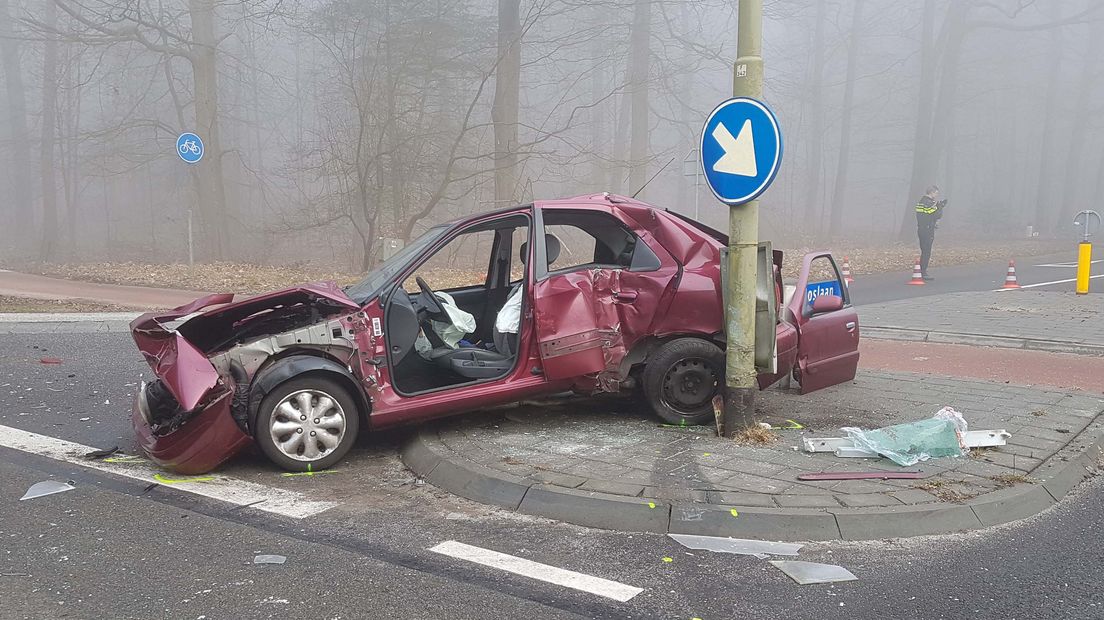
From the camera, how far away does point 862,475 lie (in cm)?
461

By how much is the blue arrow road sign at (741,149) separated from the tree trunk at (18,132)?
117 ft

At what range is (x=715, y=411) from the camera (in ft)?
18.4

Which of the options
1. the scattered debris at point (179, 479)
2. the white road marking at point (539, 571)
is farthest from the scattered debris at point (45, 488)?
the white road marking at point (539, 571)

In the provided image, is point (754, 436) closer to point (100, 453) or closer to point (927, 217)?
point (100, 453)

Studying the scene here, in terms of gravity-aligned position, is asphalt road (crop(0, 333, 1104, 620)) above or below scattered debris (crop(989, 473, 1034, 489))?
below

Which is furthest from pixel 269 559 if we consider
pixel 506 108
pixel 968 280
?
pixel 968 280

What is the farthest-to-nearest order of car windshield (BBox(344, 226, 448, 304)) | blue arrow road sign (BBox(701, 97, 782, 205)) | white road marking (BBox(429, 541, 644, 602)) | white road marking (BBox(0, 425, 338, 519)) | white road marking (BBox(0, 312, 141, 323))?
white road marking (BBox(0, 312, 141, 323)) → car windshield (BBox(344, 226, 448, 304)) → blue arrow road sign (BBox(701, 97, 782, 205)) → white road marking (BBox(0, 425, 338, 519)) → white road marking (BBox(429, 541, 644, 602))

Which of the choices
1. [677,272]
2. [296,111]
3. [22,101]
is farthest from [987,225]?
[22,101]

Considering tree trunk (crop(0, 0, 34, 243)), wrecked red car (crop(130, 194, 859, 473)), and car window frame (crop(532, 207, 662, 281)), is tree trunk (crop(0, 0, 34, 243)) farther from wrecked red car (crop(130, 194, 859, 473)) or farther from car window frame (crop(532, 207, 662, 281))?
car window frame (crop(532, 207, 662, 281))

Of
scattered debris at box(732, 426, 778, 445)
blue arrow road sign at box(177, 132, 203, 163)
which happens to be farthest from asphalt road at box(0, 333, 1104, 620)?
blue arrow road sign at box(177, 132, 203, 163)

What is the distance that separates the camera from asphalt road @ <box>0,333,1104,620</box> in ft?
10.6

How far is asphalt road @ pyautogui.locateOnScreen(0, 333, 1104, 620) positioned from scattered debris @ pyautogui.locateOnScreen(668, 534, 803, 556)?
0.26 feet

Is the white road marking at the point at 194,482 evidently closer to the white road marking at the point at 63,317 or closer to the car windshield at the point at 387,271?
the car windshield at the point at 387,271

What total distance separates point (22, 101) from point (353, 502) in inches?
1536
